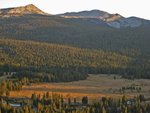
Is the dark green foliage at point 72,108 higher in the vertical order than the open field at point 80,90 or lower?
higher

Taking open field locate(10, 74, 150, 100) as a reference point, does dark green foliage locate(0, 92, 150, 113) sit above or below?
above

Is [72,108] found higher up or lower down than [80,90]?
higher up

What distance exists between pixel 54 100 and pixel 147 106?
30.2 meters

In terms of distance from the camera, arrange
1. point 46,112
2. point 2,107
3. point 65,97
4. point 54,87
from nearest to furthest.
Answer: point 46,112 → point 2,107 → point 65,97 → point 54,87

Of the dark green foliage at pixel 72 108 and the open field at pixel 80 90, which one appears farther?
the open field at pixel 80 90

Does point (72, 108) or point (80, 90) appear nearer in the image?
point (72, 108)

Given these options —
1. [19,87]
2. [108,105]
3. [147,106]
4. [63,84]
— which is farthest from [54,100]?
[63,84]

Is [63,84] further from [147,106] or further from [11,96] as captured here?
[147,106]

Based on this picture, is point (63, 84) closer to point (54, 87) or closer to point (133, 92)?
point (54, 87)

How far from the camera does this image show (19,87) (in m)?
177

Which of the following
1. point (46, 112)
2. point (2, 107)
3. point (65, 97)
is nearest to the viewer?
point (46, 112)

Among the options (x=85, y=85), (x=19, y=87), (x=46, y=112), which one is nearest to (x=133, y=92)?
(x=85, y=85)

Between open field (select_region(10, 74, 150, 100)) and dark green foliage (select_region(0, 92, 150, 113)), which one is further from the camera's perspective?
open field (select_region(10, 74, 150, 100))

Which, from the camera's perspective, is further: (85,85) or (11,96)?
(85,85)
